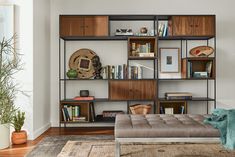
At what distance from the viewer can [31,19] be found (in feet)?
14.1

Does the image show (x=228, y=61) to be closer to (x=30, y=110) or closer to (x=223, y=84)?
(x=223, y=84)

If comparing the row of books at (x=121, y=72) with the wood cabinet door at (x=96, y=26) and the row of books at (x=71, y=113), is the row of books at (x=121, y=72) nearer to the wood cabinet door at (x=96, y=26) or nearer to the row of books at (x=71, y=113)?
the wood cabinet door at (x=96, y=26)

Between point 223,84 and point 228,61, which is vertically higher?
point 228,61

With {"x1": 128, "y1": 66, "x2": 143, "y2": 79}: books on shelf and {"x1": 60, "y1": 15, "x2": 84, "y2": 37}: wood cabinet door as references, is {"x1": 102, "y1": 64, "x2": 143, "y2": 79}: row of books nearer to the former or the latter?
{"x1": 128, "y1": 66, "x2": 143, "y2": 79}: books on shelf

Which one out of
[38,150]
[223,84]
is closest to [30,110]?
[38,150]

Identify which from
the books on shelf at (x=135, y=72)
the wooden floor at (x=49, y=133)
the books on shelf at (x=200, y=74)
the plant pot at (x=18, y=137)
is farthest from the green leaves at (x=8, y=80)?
the books on shelf at (x=200, y=74)

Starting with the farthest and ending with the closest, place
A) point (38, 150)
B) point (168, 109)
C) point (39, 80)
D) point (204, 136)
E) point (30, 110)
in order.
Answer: point (168, 109) < point (39, 80) < point (30, 110) < point (38, 150) < point (204, 136)

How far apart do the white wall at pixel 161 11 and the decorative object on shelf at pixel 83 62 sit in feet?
1.09

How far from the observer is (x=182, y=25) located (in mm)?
4914

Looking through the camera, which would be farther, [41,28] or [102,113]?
[102,113]

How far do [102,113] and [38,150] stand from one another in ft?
5.87

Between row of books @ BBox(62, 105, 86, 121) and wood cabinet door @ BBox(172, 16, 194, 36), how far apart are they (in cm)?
207

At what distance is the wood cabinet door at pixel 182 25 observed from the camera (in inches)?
193

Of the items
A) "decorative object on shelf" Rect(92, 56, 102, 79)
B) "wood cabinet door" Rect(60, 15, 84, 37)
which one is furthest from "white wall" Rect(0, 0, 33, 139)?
"decorative object on shelf" Rect(92, 56, 102, 79)
